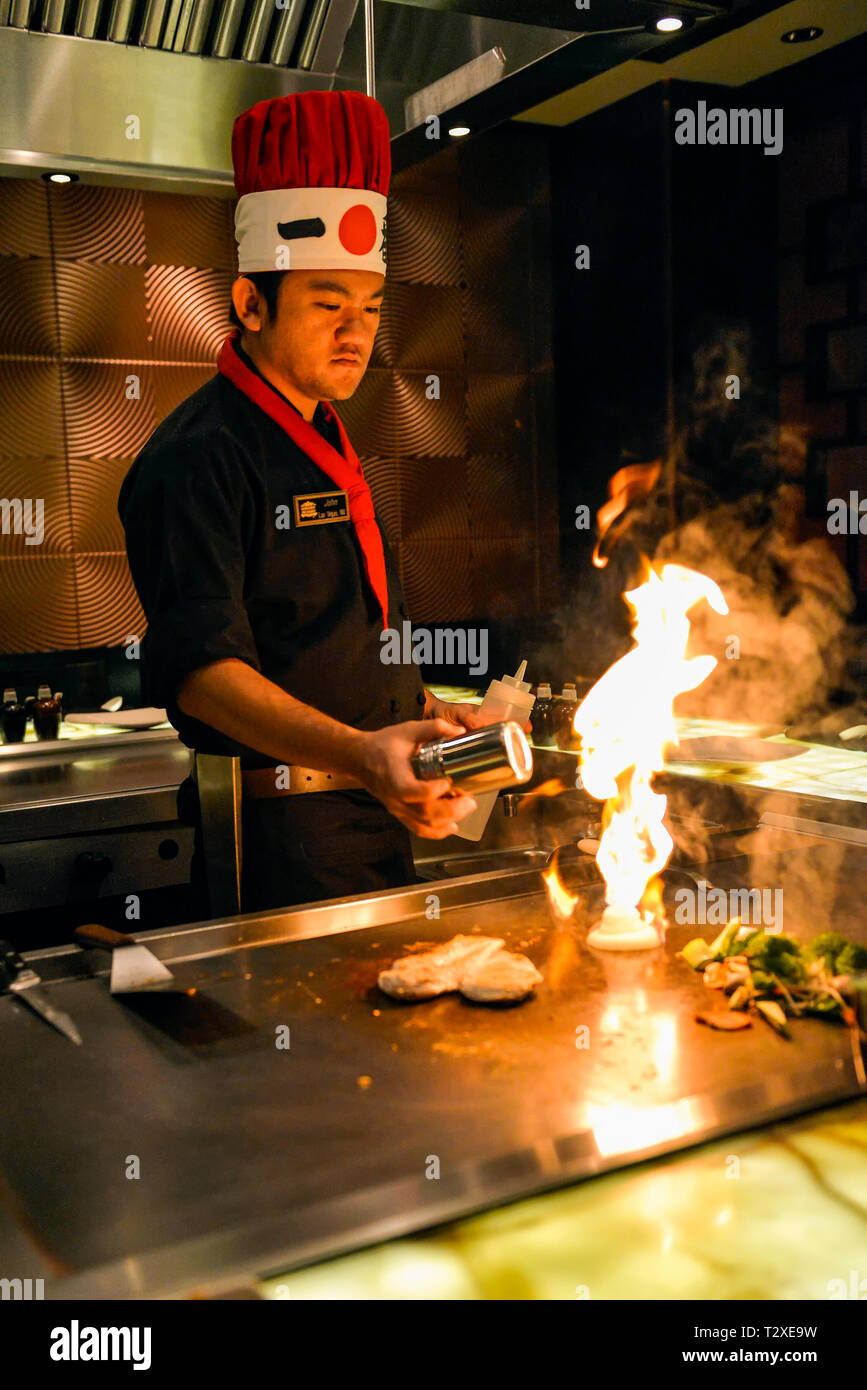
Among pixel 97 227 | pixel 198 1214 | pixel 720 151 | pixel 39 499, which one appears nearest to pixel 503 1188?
pixel 198 1214

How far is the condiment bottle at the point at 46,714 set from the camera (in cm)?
350

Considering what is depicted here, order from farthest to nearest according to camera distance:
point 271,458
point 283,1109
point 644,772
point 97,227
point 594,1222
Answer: point 97,227
point 271,458
point 644,772
point 283,1109
point 594,1222

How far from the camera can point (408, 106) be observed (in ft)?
7.71

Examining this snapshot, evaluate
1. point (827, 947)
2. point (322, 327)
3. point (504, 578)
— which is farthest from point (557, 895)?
point (504, 578)

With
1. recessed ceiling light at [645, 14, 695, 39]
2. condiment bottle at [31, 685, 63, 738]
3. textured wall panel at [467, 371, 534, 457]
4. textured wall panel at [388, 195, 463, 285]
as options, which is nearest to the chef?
recessed ceiling light at [645, 14, 695, 39]

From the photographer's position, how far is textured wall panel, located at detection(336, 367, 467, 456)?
4539mm

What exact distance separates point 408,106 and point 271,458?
0.95 m

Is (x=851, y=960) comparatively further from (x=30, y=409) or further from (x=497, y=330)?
(x=497, y=330)

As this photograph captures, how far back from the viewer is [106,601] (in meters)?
4.11

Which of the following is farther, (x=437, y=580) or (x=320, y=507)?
(x=437, y=580)

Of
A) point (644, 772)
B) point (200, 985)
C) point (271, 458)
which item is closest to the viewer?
point (200, 985)

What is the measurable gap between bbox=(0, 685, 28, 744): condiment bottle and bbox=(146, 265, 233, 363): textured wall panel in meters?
1.41

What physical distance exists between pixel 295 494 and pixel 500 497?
3136 mm

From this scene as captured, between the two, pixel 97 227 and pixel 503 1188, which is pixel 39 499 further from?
pixel 503 1188
